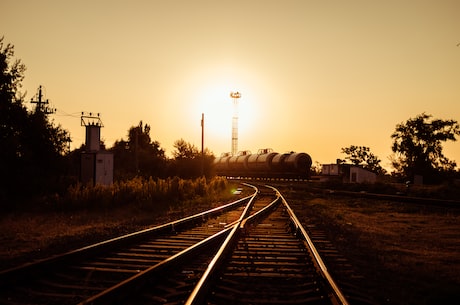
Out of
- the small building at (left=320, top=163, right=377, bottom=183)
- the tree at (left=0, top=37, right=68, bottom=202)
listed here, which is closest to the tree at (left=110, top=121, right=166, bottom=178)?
the tree at (left=0, top=37, right=68, bottom=202)

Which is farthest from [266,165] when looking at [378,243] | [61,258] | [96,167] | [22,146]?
[61,258]

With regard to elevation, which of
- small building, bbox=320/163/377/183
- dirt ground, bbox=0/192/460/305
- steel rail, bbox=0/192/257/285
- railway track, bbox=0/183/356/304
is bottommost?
dirt ground, bbox=0/192/460/305

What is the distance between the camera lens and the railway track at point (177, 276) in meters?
5.47

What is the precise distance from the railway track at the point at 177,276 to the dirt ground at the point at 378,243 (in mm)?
911

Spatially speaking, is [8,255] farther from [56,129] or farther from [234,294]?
[56,129]

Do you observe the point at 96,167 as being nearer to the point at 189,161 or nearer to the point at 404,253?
the point at 189,161

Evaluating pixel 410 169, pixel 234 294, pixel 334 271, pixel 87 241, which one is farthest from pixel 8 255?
pixel 410 169

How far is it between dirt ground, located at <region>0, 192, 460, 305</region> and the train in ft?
118

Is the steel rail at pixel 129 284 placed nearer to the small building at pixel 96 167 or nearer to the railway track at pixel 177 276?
the railway track at pixel 177 276

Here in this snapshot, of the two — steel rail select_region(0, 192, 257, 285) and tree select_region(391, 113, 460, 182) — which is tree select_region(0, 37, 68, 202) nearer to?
steel rail select_region(0, 192, 257, 285)

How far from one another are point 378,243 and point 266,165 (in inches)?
1967

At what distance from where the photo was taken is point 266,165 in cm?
6119

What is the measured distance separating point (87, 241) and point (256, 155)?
55823 millimetres

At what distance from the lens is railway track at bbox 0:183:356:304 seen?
17.9ft
